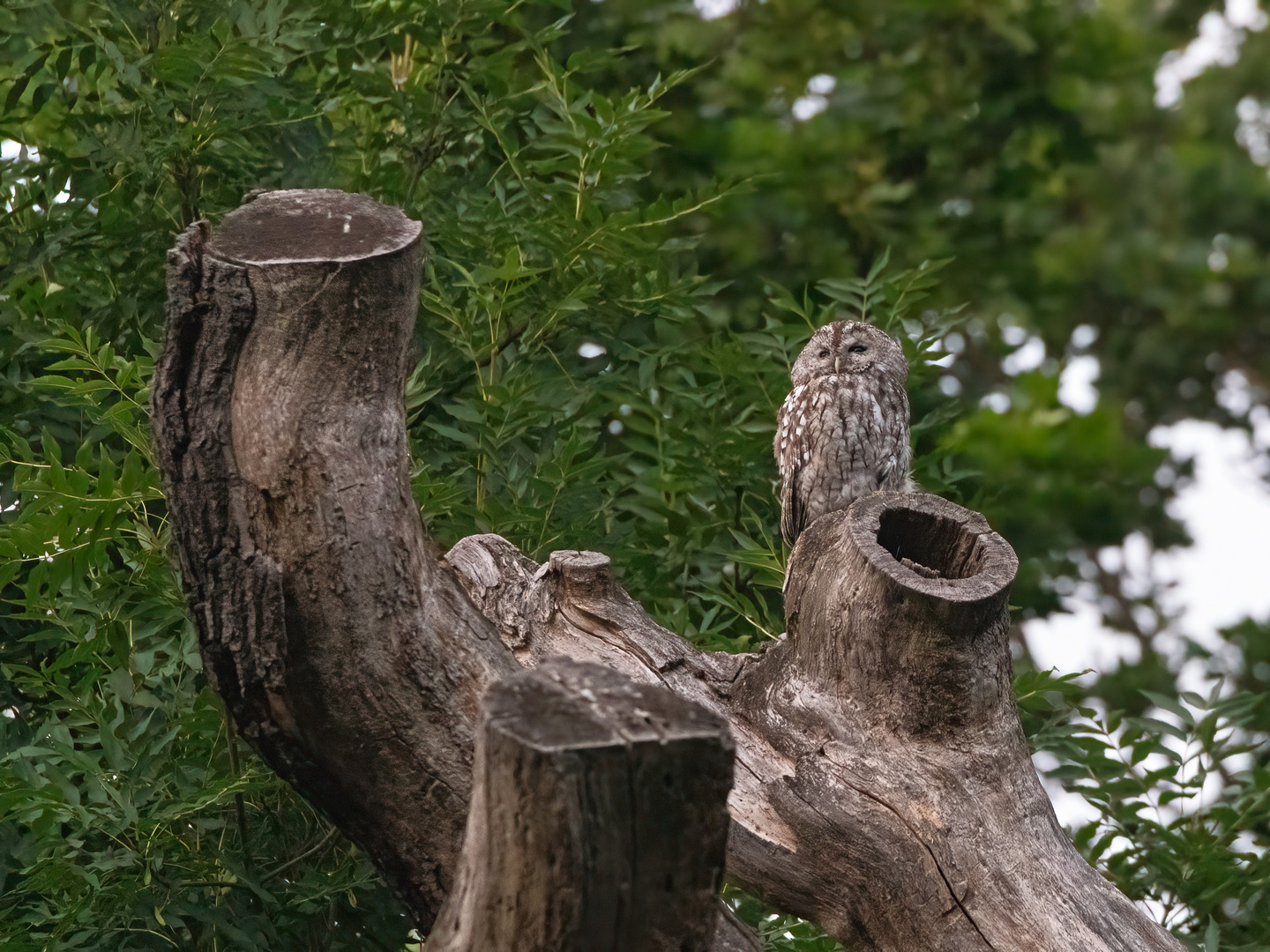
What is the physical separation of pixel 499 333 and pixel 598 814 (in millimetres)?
1736

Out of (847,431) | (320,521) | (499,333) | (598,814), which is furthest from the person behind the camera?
(847,431)

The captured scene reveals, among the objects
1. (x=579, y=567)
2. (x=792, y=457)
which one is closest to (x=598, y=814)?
(x=579, y=567)

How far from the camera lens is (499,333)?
2855 millimetres

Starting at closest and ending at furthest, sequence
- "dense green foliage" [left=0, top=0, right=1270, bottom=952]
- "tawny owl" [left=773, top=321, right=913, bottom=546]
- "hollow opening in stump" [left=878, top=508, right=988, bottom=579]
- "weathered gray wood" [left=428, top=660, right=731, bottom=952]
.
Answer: "weathered gray wood" [left=428, top=660, right=731, bottom=952] < "hollow opening in stump" [left=878, top=508, right=988, bottom=579] < "dense green foliage" [left=0, top=0, right=1270, bottom=952] < "tawny owl" [left=773, top=321, right=913, bottom=546]

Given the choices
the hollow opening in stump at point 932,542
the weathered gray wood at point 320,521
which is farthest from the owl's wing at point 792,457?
the weathered gray wood at point 320,521

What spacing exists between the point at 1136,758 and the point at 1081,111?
9.34ft

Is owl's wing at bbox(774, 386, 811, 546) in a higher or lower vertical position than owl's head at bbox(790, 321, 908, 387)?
lower

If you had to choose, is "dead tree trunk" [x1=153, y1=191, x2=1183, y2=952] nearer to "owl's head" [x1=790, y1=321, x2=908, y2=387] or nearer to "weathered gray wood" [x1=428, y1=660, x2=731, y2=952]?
"weathered gray wood" [x1=428, y1=660, x2=731, y2=952]

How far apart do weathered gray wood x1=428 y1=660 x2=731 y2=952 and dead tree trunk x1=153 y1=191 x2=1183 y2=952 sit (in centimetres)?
41

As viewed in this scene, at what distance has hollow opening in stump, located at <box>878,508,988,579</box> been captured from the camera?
2229 mm

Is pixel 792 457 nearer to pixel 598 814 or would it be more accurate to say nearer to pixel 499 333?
pixel 499 333

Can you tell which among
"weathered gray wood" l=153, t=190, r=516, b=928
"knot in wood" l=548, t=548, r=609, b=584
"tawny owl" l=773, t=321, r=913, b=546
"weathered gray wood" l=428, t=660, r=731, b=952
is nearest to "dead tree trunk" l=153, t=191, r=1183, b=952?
"weathered gray wood" l=153, t=190, r=516, b=928

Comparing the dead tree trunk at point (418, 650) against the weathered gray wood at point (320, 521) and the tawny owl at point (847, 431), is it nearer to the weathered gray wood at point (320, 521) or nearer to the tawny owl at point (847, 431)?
the weathered gray wood at point (320, 521)

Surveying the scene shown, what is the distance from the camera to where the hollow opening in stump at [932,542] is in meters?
2.23
